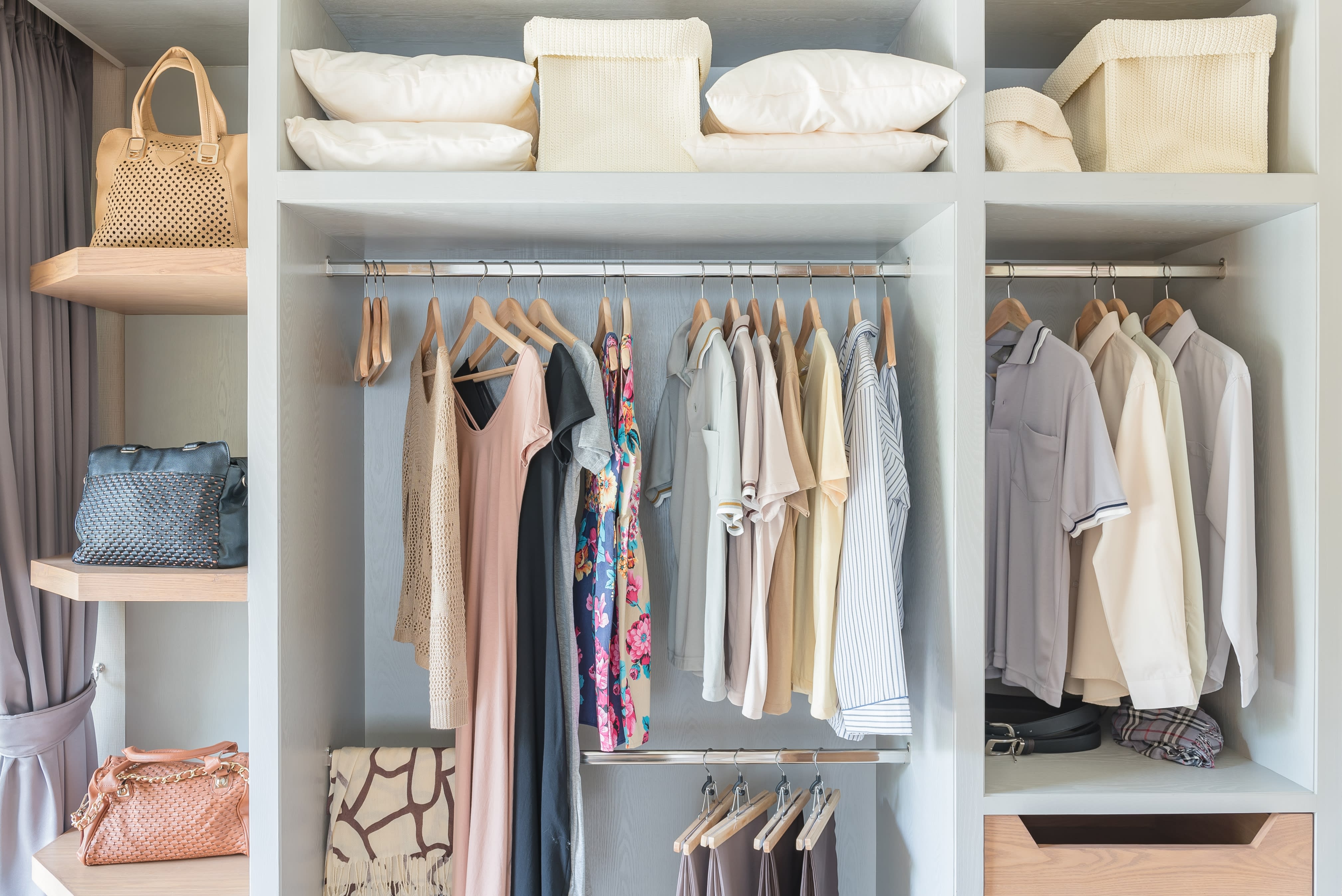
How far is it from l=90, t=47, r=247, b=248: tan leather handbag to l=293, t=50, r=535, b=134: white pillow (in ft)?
0.61

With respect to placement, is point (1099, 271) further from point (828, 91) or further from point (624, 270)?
point (624, 270)

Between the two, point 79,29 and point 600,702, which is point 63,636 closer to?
point 600,702

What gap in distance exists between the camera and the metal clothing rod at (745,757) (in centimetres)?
163

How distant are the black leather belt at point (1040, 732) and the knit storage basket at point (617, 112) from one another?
1192 millimetres

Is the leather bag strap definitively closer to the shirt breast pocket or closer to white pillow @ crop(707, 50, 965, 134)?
white pillow @ crop(707, 50, 965, 134)

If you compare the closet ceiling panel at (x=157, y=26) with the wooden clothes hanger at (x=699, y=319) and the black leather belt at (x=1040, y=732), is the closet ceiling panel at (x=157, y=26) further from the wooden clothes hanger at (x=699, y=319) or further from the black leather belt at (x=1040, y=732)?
the black leather belt at (x=1040, y=732)

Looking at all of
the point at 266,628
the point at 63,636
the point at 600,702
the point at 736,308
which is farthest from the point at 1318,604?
the point at 63,636

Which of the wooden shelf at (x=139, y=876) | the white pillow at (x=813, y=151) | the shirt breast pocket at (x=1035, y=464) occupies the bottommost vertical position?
the wooden shelf at (x=139, y=876)

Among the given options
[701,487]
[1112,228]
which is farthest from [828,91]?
[701,487]

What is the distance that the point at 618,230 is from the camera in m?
1.52

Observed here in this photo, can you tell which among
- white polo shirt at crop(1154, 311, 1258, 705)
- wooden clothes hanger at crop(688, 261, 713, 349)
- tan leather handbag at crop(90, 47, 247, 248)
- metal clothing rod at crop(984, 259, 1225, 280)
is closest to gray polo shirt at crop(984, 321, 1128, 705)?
metal clothing rod at crop(984, 259, 1225, 280)

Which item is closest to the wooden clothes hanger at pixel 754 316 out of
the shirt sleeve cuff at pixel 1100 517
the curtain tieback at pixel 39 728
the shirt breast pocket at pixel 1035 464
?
the shirt breast pocket at pixel 1035 464

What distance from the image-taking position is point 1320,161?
4.49ft

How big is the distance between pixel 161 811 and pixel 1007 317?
1866 millimetres
